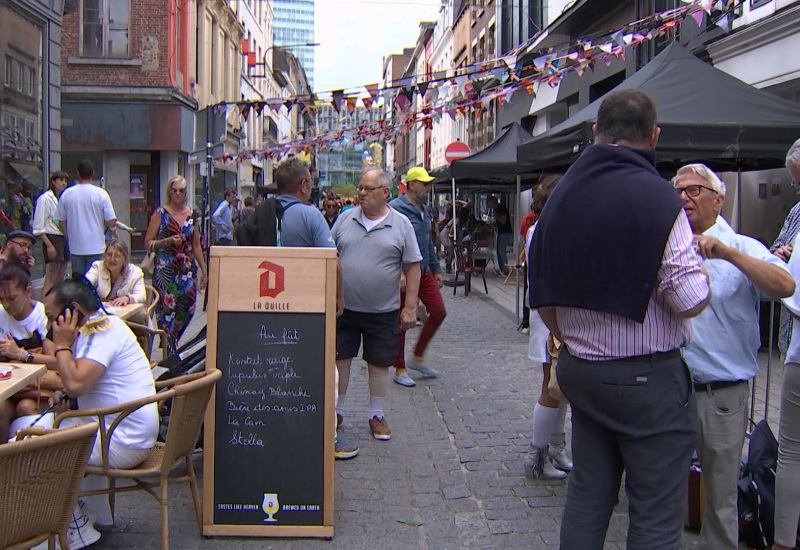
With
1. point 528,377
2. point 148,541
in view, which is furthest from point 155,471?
point 528,377

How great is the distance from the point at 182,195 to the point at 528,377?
11.7 ft

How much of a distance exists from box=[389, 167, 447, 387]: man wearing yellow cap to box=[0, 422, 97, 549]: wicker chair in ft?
13.4

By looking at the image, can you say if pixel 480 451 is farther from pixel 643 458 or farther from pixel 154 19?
pixel 154 19

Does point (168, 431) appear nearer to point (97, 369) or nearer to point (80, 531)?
point (97, 369)

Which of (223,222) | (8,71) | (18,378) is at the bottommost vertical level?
(18,378)

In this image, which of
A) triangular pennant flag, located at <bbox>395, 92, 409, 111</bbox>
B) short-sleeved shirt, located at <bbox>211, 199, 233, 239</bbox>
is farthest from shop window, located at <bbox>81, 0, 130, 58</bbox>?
triangular pennant flag, located at <bbox>395, 92, 409, 111</bbox>

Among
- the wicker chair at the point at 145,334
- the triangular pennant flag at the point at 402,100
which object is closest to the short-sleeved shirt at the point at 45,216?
the wicker chair at the point at 145,334

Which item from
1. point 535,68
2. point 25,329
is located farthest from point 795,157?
point 535,68

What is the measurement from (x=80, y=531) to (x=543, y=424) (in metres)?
2.47

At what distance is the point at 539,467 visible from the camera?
461 cm

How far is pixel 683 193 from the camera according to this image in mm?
3217

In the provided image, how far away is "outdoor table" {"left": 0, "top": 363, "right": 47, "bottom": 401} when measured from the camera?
3.40m

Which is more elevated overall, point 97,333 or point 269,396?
point 97,333

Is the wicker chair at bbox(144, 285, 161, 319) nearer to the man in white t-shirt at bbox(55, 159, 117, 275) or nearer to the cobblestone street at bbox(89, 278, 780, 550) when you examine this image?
the cobblestone street at bbox(89, 278, 780, 550)
